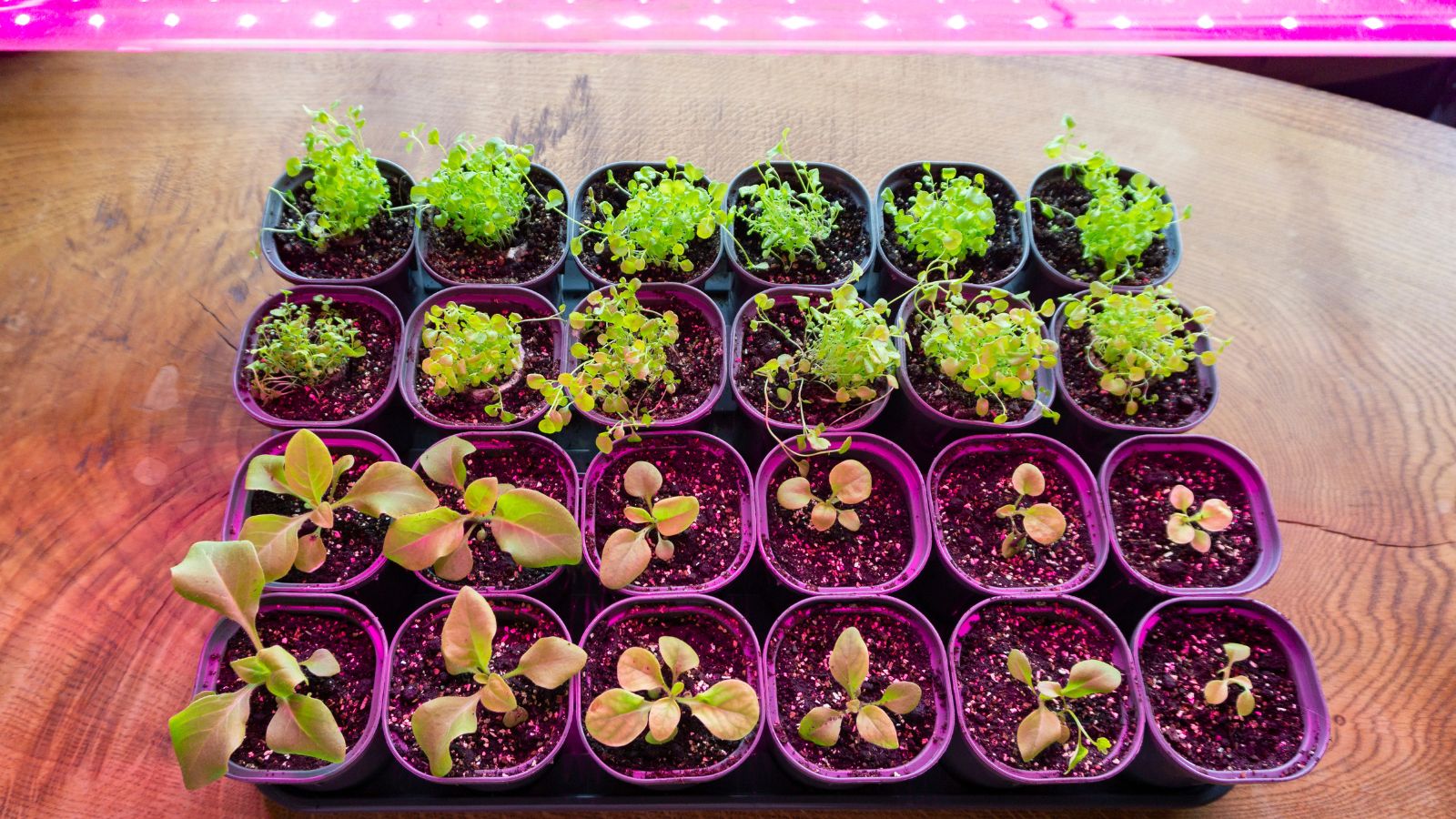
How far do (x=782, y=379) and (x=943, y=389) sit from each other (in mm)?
283

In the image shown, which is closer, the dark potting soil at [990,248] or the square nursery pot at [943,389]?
the square nursery pot at [943,389]

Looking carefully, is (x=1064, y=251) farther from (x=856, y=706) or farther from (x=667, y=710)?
(x=667, y=710)

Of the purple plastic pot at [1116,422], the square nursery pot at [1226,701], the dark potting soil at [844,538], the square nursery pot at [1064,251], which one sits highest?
the square nursery pot at [1064,251]

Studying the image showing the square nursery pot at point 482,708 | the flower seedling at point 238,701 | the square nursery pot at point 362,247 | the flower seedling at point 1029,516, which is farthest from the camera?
the square nursery pot at point 362,247

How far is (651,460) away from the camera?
4.68 ft

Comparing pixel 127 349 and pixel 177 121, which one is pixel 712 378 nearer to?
pixel 127 349

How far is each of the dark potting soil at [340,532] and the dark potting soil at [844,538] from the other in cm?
63

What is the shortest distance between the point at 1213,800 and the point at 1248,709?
0.81ft

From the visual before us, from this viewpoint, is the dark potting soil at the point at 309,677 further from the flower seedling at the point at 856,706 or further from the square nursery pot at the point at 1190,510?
the square nursery pot at the point at 1190,510

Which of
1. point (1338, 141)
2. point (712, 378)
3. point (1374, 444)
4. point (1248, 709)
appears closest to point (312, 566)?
point (712, 378)

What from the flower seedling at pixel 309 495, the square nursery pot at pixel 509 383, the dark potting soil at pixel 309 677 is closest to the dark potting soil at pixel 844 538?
the square nursery pot at pixel 509 383

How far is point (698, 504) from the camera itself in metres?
1.33

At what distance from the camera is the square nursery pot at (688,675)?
118cm

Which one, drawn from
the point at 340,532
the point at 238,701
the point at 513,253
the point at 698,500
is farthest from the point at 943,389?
the point at 238,701
